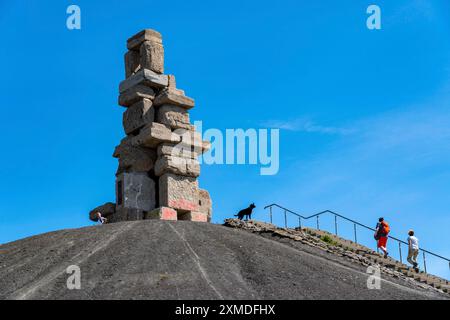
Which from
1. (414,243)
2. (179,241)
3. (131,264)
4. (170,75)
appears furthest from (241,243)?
(170,75)

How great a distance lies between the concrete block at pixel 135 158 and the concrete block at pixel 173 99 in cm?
214

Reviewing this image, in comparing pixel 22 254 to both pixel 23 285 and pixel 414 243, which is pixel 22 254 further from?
pixel 414 243

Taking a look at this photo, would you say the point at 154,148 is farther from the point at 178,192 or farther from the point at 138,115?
the point at 178,192

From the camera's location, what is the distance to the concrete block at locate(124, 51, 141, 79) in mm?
35688

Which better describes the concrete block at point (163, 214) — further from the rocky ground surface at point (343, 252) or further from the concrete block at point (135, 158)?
the rocky ground surface at point (343, 252)

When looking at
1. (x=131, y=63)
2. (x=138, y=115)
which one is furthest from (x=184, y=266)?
(x=131, y=63)

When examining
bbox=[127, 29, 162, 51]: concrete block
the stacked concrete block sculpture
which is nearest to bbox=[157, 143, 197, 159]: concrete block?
the stacked concrete block sculpture

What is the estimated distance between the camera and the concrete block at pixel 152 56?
34781 millimetres

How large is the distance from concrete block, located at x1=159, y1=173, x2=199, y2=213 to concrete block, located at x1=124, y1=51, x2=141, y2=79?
17.7ft

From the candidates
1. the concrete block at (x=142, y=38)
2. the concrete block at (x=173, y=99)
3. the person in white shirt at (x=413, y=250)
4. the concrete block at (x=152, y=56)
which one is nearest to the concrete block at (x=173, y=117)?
the concrete block at (x=173, y=99)

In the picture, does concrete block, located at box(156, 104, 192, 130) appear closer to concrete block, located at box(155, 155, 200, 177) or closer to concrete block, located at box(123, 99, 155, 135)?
concrete block, located at box(123, 99, 155, 135)
